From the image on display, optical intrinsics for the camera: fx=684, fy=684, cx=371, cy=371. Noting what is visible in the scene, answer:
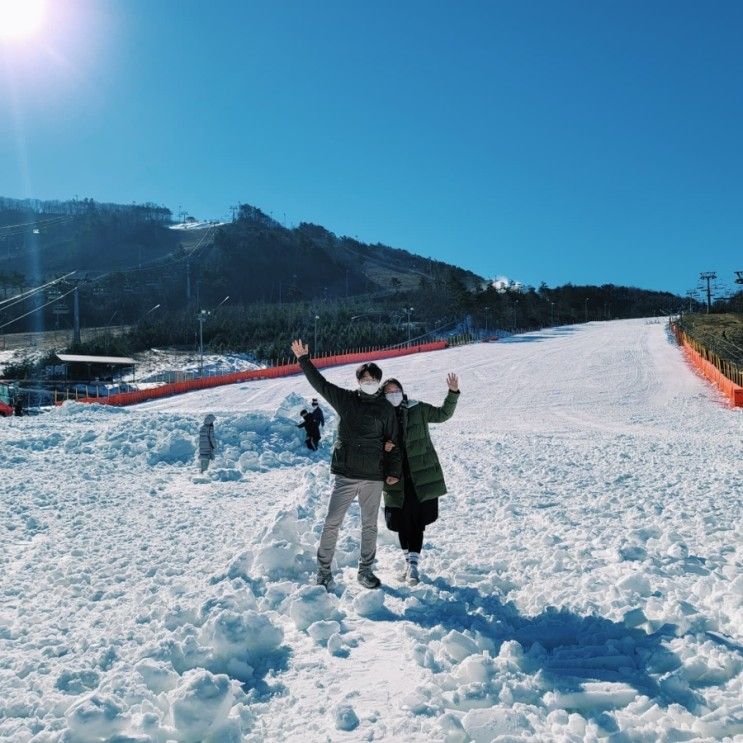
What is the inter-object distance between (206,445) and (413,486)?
8560mm

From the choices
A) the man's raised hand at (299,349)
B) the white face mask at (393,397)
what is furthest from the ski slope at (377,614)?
the man's raised hand at (299,349)

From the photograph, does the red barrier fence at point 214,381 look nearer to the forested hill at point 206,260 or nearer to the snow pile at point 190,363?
the snow pile at point 190,363

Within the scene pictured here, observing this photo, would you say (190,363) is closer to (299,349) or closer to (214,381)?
(214,381)

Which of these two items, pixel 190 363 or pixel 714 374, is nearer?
pixel 714 374

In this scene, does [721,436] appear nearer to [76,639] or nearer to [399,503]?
[399,503]

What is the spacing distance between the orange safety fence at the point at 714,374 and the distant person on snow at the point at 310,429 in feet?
63.5

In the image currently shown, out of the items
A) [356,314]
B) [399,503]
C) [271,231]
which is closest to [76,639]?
[399,503]

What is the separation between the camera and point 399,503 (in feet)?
18.5

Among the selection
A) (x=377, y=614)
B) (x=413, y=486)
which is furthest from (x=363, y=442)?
(x=377, y=614)

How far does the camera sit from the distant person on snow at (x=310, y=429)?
15.7 m

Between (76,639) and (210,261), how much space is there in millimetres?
175882

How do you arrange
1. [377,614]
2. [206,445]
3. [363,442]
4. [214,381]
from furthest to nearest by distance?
[214,381] < [206,445] < [363,442] < [377,614]

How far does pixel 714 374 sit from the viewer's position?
3538 centimetres

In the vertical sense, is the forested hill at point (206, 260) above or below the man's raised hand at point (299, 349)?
above
